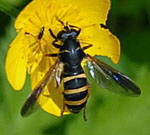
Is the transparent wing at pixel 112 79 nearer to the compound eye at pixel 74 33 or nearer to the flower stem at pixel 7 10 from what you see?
the compound eye at pixel 74 33

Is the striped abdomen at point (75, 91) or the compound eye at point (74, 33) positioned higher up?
the compound eye at point (74, 33)

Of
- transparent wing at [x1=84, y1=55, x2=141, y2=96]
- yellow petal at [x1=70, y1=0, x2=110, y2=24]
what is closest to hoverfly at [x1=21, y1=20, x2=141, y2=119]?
transparent wing at [x1=84, y1=55, x2=141, y2=96]

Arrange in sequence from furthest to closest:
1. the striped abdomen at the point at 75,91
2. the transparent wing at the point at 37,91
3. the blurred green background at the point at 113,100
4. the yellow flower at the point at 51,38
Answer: the blurred green background at the point at 113,100, the yellow flower at the point at 51,38, the striped abdomen at the point at 75,91, the transparent wing at the point at 37,91

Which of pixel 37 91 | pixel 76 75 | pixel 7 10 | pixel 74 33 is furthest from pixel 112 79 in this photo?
pixel 7 10

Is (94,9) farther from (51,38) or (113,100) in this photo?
(113,100)

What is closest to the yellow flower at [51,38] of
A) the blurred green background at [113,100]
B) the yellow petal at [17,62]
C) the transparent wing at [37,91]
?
the yellow petal at [17,62]

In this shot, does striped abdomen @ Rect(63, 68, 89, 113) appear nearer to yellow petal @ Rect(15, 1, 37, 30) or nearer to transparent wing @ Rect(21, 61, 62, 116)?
transparent wing @ Rect(21, 61, 62, 116)
